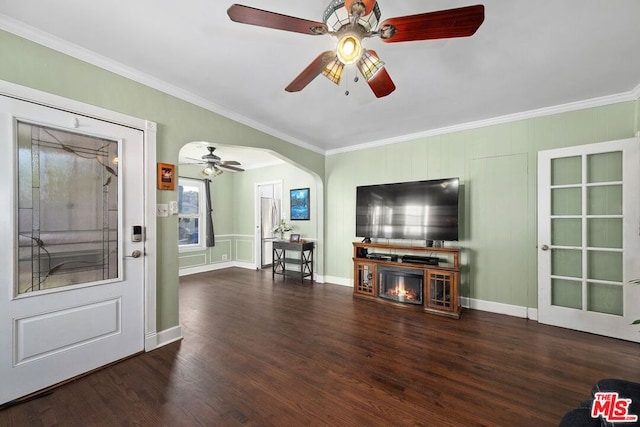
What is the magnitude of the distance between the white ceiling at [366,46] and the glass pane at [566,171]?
68cm

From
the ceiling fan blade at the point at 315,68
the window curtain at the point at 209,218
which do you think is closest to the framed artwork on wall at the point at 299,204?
the window curtain at the point at 209,218

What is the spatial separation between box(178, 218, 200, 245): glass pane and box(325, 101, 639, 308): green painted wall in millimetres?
4870

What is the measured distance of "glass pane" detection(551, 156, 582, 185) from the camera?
2.87 meters

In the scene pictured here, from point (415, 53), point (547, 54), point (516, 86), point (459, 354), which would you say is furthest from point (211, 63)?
point (459, 354)

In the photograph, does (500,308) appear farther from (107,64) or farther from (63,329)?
(107,64)

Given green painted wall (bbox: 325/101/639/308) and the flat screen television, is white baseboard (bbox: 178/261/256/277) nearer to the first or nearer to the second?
the flat screen television

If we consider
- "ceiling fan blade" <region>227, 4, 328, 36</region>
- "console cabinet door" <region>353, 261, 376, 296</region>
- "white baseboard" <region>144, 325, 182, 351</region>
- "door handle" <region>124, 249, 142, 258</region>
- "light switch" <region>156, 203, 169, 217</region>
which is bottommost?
"white baseboard" <region>144, 325, 182, 351</region>

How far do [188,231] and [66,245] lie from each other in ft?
→ 13.1

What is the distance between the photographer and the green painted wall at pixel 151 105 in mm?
1774

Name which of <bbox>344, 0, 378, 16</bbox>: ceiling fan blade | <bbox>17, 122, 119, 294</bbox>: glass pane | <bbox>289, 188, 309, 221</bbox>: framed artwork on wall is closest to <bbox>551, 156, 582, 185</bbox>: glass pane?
<bbox>344, 0, 378, 16</bbox>: ceiling fan blade

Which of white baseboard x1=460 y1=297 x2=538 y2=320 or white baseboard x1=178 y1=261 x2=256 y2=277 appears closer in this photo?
white baseboard x1=460 y1=297 x2=538 y2=320

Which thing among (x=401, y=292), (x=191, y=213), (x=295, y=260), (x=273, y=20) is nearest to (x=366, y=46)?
(x=273, y=20)

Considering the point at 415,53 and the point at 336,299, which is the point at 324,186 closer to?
the point at 336,299

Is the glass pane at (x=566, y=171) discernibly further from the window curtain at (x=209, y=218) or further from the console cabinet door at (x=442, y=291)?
the window curtain at (x=209, y=218)
